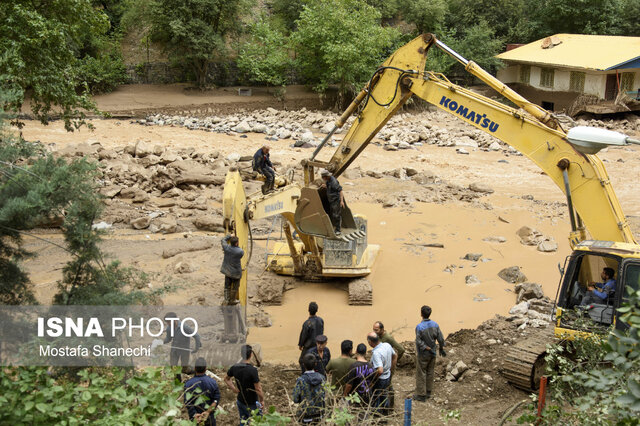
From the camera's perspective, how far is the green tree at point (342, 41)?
1216 inches

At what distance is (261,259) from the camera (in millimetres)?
14375

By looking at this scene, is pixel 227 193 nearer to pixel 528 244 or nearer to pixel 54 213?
pixel 54 213

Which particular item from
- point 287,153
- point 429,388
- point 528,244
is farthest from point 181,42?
point 429,388

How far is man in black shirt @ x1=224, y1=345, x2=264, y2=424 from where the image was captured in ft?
23.7

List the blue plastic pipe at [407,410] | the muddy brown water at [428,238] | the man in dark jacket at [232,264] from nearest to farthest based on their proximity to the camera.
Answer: the blue plastic pipe at [407,410], the man in dark jacket at [232,264], the muddy brown water at [428,238]

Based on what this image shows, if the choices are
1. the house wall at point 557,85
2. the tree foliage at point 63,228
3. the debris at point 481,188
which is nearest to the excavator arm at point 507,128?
the tree foliage at point 63,228

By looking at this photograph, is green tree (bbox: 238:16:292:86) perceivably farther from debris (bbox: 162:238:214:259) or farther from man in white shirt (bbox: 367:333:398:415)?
man in white shirt (bbox: 367:333:398:415)

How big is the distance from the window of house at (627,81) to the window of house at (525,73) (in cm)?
543

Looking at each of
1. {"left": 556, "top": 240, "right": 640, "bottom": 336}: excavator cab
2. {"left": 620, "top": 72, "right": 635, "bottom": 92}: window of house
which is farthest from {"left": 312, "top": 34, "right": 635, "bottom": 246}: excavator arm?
{"left": 620, "top": 72, "right": 635, "bottom": 92}: window of house

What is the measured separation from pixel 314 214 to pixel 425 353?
407cm

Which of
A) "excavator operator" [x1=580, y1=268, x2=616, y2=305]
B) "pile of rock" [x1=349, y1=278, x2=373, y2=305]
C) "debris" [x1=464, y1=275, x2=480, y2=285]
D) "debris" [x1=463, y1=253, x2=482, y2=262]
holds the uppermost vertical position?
"excavator operator" [x1=580, y1=268, x2=616, y2=305]

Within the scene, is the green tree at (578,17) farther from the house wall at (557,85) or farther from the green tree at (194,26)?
the green tree at (194,26)

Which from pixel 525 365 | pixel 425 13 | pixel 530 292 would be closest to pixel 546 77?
pixel 425 13

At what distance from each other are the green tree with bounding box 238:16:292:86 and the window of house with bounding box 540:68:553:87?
44.4 feet
